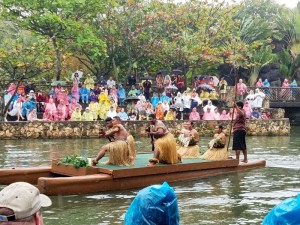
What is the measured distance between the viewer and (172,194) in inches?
96.8

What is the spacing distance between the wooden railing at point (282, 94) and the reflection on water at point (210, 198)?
1227 centimetres

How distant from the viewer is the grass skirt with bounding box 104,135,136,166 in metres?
9.07

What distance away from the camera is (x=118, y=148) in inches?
356

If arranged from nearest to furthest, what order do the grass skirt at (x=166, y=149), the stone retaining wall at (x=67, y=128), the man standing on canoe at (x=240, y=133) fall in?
1. the grass skirt at (x=166, y=149)
2. the man standing on canoe at (x=240, y=133)
3. the stone retaining wall at (x=67, y=128)

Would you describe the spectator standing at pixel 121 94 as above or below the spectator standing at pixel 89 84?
below

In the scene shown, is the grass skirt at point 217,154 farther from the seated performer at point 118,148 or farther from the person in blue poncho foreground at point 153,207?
the person in blue poncho foreground at point 153,207

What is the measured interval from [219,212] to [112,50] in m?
18.5

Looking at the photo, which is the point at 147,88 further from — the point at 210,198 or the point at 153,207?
the point at 153,207

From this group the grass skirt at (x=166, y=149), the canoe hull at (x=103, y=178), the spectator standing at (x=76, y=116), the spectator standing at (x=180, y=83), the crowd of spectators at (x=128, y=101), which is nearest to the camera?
the canoe hull at (x=103, y=178)

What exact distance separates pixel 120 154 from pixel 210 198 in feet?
5.52

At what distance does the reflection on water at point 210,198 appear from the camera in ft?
23.4

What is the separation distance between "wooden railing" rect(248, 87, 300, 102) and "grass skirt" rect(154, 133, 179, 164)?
55.7ft

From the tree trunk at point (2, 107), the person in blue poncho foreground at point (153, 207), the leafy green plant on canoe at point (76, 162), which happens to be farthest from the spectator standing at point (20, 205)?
the tree trunk at point (2, 107)

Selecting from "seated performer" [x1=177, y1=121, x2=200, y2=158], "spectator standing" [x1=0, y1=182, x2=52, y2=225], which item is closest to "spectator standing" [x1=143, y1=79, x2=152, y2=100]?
"seated performer" [x1=177, y1=121, x2=200, y2=158]
